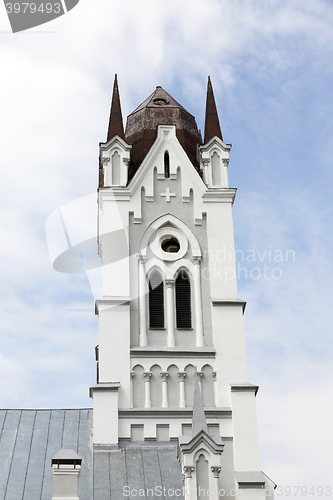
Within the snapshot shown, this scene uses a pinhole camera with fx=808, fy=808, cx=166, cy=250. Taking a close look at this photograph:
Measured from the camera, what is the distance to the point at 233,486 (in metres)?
22.1

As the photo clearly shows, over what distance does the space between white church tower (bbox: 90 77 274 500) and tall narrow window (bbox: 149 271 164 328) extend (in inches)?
1.2

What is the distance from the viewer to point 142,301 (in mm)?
24641

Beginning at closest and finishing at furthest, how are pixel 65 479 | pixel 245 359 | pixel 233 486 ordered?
pixel 65 479
pixel 233 486
pixel 245 359

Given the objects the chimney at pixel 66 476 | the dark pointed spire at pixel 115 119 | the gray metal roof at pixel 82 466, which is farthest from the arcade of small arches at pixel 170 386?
the dark pointed spire at pixel 115 119

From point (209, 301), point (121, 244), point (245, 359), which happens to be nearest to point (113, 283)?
point (121, 244)

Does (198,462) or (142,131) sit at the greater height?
(142,131)

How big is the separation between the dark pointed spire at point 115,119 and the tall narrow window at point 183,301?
5479mm

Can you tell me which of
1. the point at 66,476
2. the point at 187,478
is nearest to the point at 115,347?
the point at 66,476

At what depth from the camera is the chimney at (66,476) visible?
A: 771 inches

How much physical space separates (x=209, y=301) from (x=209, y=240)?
2105 millimetres

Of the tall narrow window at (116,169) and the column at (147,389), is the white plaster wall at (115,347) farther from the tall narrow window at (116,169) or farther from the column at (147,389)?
the tall narrow window at (116,169)

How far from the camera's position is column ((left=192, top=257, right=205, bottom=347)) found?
79.6 ft

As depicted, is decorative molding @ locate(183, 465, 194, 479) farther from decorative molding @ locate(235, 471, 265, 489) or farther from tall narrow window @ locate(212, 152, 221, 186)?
tall narrow window @ locate(212, 152, 221, 186)

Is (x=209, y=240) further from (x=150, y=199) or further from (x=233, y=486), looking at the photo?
(x=233, y=486)
